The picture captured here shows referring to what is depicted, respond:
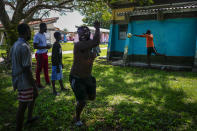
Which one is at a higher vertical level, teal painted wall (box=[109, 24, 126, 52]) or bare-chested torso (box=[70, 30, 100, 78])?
teal painted wall (box=[109, 24, 126, 52])

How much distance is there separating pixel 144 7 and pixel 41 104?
10683mm

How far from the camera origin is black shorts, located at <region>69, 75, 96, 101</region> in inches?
131

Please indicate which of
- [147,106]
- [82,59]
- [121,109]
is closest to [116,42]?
[147,106]

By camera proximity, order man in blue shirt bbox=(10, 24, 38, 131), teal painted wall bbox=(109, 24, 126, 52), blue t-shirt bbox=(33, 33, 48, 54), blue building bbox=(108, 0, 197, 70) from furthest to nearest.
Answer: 1. teal painted wall bbox=(109, 24, 126, 52)
2. blue building bbox=(108, 0, 197, 70)
3. blue t-shirt bbox=(33, 33, 48, 54)
4. man in blue shirt bbox=(10, 24, 38, 131)

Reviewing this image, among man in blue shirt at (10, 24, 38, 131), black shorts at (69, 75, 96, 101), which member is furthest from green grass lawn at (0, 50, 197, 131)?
man in blue shirt at (10, 24, 38, 131)

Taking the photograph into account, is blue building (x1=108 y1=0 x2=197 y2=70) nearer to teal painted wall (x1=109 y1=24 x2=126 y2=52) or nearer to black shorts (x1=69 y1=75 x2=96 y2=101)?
teal painted wall (x1=109 y1=24 x2=126 y2=52)

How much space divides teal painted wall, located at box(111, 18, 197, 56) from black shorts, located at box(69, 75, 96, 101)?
851 centimetres

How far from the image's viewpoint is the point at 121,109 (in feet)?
14.5

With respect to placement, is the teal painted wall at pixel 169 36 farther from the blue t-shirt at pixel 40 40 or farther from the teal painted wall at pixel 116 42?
the blue t-shirt at pixel 40 40

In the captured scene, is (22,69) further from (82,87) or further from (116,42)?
(116,42)

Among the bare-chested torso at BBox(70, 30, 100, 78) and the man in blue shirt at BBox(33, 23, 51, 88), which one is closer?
the bare-chested torso at BBox(70, 30, 100, 78)

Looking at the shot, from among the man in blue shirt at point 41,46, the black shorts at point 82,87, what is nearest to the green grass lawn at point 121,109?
the black shorts at point 82,87

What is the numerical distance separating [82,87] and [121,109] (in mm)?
1583

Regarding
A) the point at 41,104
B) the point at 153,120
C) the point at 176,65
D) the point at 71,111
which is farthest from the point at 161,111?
the point at 176,65
